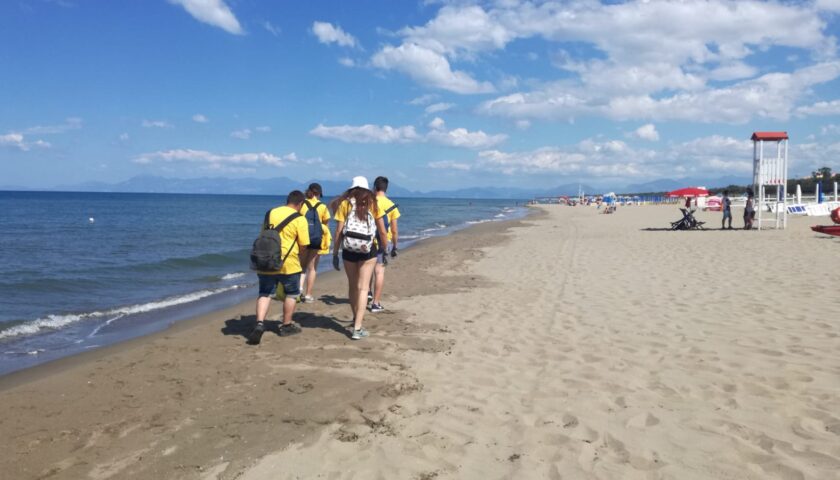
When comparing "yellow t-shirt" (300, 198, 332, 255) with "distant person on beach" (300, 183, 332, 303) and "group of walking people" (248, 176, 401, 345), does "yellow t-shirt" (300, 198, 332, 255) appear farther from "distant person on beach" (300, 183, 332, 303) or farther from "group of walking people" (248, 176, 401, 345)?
"group of walking people" (248, 176, 401, 345)

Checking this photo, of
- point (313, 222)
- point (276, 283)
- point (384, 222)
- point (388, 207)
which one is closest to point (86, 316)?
point (313, 222)

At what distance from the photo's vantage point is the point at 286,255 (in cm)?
611

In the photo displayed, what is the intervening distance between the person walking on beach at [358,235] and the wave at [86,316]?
15.0ft

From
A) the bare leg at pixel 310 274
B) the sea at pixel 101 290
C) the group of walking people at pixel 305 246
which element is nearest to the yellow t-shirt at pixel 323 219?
the bare leg at pixel 310 274

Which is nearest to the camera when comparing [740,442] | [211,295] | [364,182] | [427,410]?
[740,442]

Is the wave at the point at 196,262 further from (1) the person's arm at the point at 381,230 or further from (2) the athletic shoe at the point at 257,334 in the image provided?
(1) the person's arm at the point at 381,230

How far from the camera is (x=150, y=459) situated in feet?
11.6

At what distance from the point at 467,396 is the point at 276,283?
279cm

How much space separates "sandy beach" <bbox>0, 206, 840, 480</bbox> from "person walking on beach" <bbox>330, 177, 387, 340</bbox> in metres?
0.56

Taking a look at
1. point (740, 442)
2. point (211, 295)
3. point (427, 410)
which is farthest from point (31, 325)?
point (740, 442)

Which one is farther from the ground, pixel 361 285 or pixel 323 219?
pixel 323 219

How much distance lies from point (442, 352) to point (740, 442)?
9.58ft

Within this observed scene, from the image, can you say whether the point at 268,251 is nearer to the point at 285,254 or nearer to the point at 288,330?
the point at 285,254

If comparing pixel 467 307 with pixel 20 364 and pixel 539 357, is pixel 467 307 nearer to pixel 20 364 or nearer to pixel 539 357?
pixel 539 357
